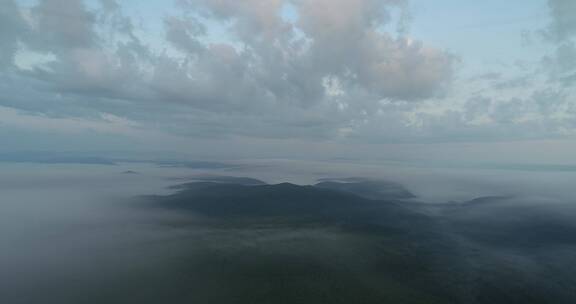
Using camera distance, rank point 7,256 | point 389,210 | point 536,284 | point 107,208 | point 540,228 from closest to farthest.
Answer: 1. point 536,284
2. point 7,256
3. point 540,228
4. point 389,210
5. point 107,208

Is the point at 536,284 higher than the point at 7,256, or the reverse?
the point at 536,284

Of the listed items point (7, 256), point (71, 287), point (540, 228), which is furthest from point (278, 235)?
point (540, 228)

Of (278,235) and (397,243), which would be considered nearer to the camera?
(397,243)

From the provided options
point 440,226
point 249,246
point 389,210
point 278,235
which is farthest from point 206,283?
point 389,210

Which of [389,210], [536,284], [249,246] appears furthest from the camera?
[389,210]

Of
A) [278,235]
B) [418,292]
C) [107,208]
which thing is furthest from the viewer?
[107,208]

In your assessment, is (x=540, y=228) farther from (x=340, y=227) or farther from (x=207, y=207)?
(x=207, y=207)

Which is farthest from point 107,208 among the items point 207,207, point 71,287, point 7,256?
point 71,287

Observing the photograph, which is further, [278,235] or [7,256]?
[278,235]

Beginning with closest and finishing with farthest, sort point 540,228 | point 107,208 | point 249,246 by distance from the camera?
point 249,246 → point 540,228 → point 107,208

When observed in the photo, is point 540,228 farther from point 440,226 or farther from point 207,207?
point 207,207
